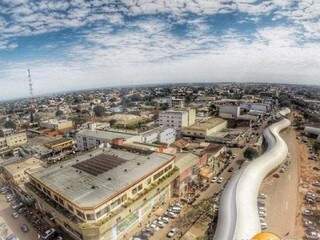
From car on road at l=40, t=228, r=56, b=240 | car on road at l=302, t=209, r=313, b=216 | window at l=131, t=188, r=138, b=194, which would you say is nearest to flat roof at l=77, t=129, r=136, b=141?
window at l=131, t=188, r=138, b=194

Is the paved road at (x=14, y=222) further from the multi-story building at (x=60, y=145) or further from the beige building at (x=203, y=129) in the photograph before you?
the beige building at (x=203, y=129)

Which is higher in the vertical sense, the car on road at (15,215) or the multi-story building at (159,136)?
the multi-story building at (159,136)

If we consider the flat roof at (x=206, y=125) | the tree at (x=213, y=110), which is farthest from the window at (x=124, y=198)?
the tree at (x=213, y=110)

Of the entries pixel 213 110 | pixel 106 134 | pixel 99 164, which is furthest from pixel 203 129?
pixel 213 110

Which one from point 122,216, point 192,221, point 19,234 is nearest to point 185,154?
point 192,221

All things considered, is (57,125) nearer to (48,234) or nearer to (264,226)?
(48,234)

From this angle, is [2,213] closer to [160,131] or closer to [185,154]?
[185,154]
